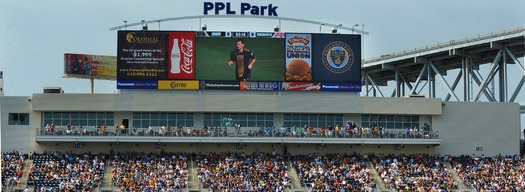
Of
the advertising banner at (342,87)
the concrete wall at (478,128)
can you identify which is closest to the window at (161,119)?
the advertising banner at (342,87)

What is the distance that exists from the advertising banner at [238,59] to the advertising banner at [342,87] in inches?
139

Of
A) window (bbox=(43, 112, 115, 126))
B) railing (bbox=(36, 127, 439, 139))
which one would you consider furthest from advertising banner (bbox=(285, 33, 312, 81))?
window (bbox=(43, 112, 115, 126))

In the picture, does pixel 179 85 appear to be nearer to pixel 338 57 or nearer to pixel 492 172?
pixel 338 57

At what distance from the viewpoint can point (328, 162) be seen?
191ft

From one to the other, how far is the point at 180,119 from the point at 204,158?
3.95 metres

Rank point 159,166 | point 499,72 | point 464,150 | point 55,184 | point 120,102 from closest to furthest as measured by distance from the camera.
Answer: point 55,184 < point 159,166 < point 120,102 < point 464,150 < point 499,72

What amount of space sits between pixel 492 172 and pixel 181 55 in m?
25.3

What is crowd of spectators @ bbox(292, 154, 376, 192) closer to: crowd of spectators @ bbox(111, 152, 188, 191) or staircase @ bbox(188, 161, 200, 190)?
staircase @ bbox(188, 161, 200, 190)

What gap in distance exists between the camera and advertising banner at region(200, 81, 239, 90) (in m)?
59.8

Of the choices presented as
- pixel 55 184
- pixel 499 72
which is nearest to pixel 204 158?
pixel 55 184

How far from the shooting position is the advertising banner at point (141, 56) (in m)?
59.5

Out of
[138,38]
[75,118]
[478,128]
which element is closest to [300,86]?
[138,38]

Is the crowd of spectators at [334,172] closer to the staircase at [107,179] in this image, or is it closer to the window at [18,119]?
the staircase at [107,179]

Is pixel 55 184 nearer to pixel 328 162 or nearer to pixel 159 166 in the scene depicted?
pixel 159 166
